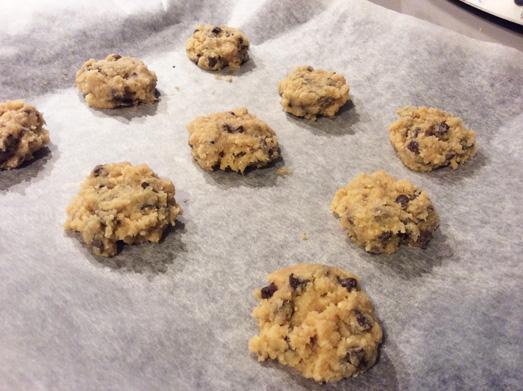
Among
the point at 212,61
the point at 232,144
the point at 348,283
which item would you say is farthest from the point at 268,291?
the point at 212,61

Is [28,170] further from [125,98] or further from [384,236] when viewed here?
[384,236]

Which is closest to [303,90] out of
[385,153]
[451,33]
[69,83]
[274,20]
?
[385,153]

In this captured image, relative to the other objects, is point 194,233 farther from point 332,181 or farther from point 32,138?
point 32,138

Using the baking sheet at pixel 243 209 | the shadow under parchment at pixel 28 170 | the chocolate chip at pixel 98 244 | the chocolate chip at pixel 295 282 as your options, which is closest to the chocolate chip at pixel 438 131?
the baking sheet at pixel 243 209

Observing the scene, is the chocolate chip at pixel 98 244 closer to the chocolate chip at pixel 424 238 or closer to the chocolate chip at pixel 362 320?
the chocolate chip at pixel 362 320

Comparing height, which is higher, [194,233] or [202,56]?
[202,56]

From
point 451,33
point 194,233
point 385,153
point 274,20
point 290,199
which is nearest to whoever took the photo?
point 194,233
